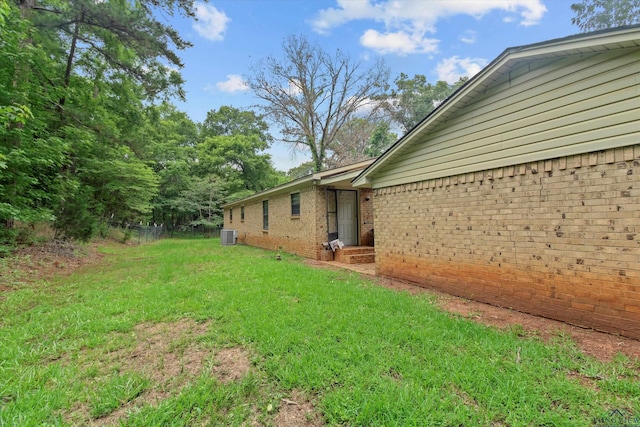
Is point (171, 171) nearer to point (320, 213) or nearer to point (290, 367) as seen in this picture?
point (320, 213)

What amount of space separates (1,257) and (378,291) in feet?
30.4

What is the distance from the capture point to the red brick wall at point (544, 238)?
10.6 feet

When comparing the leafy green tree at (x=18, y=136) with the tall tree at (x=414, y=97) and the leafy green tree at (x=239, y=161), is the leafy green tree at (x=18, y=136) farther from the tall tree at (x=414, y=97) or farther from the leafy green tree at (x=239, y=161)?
the tall tree at (x=414, y=97)

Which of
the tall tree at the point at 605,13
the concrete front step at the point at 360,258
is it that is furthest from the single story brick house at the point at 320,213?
the tall tree at the point at 605,13

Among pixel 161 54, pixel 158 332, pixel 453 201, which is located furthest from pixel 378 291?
pixel 161 54

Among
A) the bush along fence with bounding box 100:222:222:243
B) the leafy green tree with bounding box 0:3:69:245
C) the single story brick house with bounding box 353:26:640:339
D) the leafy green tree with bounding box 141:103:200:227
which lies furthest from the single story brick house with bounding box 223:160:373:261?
the leafy green tree with bounding box 141:103:200:227

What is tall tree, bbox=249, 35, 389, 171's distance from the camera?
69.0ft

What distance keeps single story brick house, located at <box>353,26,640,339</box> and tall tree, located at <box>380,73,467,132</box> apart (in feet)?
69.5

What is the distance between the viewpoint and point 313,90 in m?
21.7

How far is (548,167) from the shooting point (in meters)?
3.89

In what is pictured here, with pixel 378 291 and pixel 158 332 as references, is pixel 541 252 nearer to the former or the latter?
pixel 378 291

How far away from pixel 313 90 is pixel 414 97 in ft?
33.9

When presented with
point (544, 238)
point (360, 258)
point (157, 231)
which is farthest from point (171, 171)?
point (544, 238)

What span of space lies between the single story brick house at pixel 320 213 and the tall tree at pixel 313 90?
1106cm
